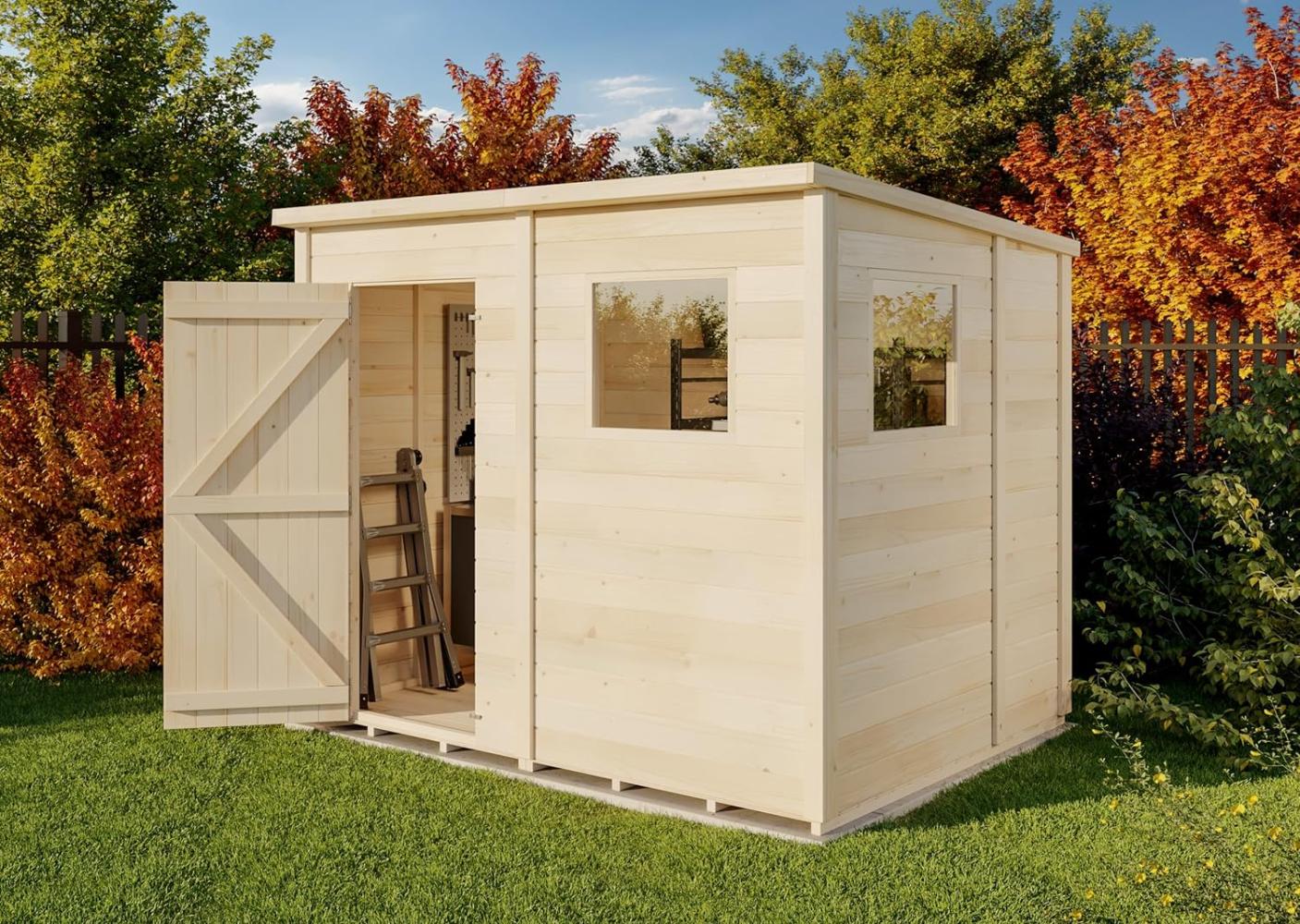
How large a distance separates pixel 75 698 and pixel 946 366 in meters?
5.28

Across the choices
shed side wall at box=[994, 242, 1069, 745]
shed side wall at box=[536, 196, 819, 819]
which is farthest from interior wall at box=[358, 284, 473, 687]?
shed side wall at box=[994, 242, 1069, 745]

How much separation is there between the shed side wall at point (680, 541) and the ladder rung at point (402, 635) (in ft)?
4.78

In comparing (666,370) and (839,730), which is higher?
(666,370)

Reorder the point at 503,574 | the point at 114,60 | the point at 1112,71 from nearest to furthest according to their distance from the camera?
the point at 503,574 < the point at 114,60 < the point at 1112,71

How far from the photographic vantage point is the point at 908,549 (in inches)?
236

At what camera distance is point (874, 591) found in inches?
227

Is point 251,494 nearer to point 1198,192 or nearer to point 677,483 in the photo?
point 677,483

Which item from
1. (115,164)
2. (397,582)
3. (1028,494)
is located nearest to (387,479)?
(397,582)

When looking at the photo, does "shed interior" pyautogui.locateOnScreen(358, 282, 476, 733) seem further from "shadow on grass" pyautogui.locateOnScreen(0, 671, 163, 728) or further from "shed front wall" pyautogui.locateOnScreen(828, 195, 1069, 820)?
"shed front wall" pyautogui.locateOnScreen(828, 195, 1069, 820)

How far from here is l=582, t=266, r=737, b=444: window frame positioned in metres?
5.68

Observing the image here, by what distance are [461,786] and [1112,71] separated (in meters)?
18.1

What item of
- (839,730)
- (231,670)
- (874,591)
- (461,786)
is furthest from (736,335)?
(231,670)

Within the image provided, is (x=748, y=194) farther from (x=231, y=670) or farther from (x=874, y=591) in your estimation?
(x=231, y=670)

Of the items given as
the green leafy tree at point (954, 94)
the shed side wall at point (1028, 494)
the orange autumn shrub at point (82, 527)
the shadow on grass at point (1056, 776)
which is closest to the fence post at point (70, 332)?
the orange autumn shrub at point (82, 527)
